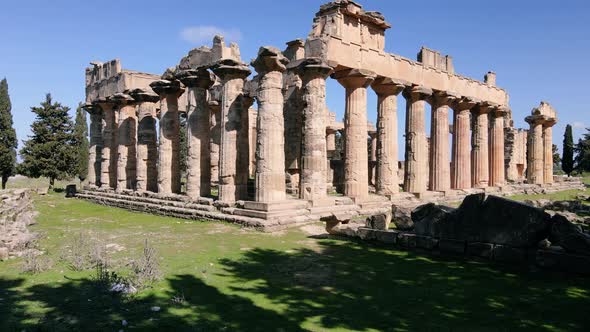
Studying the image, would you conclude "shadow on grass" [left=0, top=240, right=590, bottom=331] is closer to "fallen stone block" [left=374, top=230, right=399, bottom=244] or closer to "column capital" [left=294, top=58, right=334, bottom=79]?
"fallen stone block" [left=374, top=230, right=399, bottom=244]

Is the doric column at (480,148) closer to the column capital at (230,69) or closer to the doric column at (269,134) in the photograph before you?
the doric column at (269,134)

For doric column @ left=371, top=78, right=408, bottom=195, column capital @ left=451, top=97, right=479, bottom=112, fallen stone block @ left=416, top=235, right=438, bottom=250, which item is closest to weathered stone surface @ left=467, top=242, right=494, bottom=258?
fallen stone block @ left=416, top=235, right=438, bottom=250

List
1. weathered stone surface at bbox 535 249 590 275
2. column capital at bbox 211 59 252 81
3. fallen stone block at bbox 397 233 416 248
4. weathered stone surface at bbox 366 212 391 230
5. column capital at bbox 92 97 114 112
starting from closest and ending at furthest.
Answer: weathered stone surface at bbox 535 249 590 275 → fallen stone block at bbox 397 233 416 248 → weathered stone surface at bbox 366 212 391 230 → column capital at bbox 211 59 252 81 → column capital at bbox 92 97 114 112

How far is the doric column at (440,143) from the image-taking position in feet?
73.2

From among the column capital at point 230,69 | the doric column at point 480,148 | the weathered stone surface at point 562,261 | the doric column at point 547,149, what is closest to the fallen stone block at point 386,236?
the weathered stone surface at point 562,261

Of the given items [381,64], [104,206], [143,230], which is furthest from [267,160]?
[104,206]

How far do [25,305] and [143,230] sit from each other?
301 inches

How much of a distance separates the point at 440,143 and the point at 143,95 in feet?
52.2

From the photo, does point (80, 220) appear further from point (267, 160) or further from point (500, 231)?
point (500, 231)

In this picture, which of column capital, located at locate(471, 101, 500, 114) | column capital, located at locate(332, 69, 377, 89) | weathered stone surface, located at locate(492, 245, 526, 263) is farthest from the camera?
column capital, located at locate(471, 101, 500, 114)

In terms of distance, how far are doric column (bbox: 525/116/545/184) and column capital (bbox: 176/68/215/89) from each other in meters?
25.9

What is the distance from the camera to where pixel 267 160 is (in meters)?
14.8

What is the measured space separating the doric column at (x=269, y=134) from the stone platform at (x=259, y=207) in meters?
0.61

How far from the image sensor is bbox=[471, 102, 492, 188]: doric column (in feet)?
84.2
